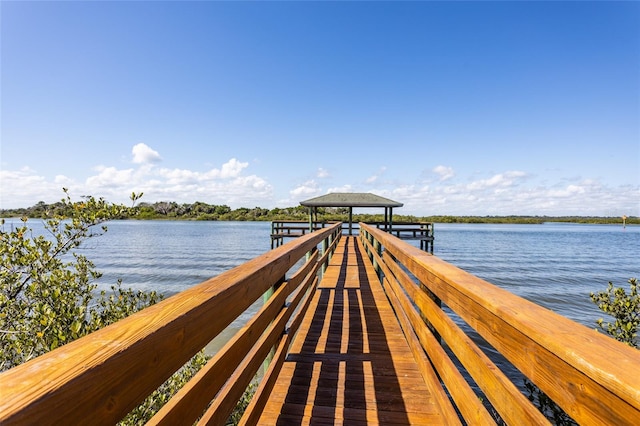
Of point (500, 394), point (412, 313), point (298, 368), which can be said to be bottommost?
point (298, 368)

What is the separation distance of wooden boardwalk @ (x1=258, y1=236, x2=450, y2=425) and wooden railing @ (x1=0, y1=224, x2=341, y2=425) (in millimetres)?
683

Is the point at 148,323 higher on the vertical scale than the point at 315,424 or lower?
higher

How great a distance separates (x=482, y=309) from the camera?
1.21 m

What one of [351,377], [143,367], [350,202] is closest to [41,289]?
[351,377]

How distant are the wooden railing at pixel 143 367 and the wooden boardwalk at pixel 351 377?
2.24 ft

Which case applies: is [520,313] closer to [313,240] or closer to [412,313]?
[412,313]

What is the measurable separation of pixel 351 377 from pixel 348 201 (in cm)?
1662

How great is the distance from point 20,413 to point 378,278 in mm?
6367

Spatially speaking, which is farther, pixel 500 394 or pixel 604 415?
pixel 500 394

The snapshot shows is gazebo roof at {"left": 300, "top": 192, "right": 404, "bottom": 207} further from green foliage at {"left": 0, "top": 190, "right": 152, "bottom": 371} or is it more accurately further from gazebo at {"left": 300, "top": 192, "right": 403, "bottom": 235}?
green foliage at {"left": 0, "top": 190, "right": 152, "bottom": 371}

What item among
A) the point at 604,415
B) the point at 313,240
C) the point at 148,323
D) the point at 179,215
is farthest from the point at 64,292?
the point at 179,215

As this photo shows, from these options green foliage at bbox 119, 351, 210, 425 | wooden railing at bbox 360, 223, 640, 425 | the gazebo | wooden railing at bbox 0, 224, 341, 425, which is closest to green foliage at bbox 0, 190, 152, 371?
green foliage at bbox 119, 351, 210, 425

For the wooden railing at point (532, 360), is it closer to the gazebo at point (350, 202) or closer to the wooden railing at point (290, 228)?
the gazebo at point (350, 202)

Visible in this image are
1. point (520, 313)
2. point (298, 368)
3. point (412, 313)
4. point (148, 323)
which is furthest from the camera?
point (298, 368)
